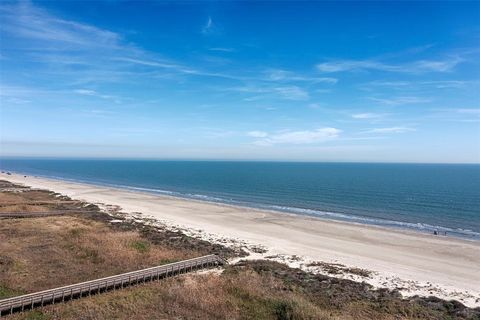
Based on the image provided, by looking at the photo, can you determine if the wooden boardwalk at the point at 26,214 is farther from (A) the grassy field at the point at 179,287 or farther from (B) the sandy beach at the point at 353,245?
(B) the sandy beach at the point at 353,245

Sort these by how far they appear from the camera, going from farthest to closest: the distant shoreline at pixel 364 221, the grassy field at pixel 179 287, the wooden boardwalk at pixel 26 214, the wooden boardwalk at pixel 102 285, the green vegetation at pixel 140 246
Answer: the distant shoreline at pixel 364 221 < the wooden boardwalk at pixel 26 214 < the green vegetation at pixel 140 246 < the grassy field at pixel 179 287 < the wooden boardwalk at pixel 102 285

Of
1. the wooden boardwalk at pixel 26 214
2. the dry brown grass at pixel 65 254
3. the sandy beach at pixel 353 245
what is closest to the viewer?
the dry brown grass at pixel 65 254

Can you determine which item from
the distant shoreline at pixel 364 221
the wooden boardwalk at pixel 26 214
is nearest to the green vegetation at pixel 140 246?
the wooden boardwalk at pixel 26 214

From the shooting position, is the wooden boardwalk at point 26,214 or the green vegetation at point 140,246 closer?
the green vegetation at point 140,246

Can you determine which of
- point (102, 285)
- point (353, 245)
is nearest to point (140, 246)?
point (102, 285)

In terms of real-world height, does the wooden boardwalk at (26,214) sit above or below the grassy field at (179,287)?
above

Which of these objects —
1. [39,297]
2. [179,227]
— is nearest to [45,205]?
[179,227]
